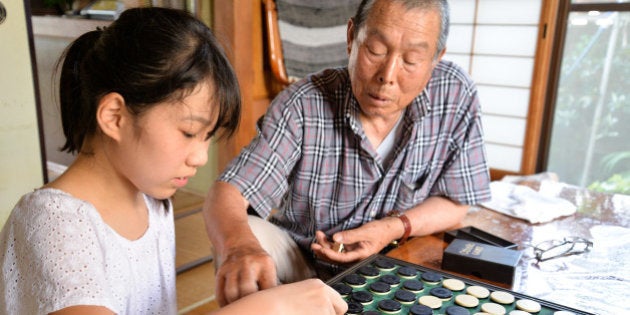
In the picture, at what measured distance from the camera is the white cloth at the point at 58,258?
84cm

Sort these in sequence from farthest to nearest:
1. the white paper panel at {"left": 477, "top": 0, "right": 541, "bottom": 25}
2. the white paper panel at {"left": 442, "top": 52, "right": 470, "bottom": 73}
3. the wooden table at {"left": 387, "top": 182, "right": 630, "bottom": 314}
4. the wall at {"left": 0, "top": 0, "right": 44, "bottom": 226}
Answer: the white paper panel at {"left": 442, "top": 52, "right": 470, "bottom": 73}
the white paper panel at {"left": 477, "top": 0, "right": 541, "bottom": 25}
the wall at {"left": 0, "top": 0, "right": 44, "bottom": 226}
the wooden table at {"left": 387, "top": 182, "right": 630, "bottom": 314}

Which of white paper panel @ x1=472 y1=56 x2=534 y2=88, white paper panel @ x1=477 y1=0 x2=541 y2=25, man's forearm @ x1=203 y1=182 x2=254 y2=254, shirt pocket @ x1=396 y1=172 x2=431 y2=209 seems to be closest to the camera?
man's forearm @ x1=203 y1=182 x2=254 y2=254

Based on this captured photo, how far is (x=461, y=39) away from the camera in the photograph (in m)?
3.93

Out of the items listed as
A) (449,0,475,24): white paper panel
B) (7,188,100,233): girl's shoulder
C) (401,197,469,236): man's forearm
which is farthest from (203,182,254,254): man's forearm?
(449,0,475,24): white paper panel

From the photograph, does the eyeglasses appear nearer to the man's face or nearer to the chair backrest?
the man's face

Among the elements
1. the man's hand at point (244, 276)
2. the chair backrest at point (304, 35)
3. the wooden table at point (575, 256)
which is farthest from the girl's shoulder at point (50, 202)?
the chair backrest at point (304, 35)

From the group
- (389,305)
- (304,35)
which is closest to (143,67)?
(389,305)

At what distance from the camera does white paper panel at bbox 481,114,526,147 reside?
12.5 feet

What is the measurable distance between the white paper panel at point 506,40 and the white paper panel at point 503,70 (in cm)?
5

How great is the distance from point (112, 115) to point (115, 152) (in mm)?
88

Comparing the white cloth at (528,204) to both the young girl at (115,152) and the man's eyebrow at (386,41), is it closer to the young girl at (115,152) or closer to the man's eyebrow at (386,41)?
the man's eyebrow at (386,41)

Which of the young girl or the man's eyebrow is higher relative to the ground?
the man's eyebrow

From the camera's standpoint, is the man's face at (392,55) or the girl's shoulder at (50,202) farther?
the man's face at (392,55)

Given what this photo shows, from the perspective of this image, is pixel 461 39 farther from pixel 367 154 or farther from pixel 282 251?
pixel 282 251
